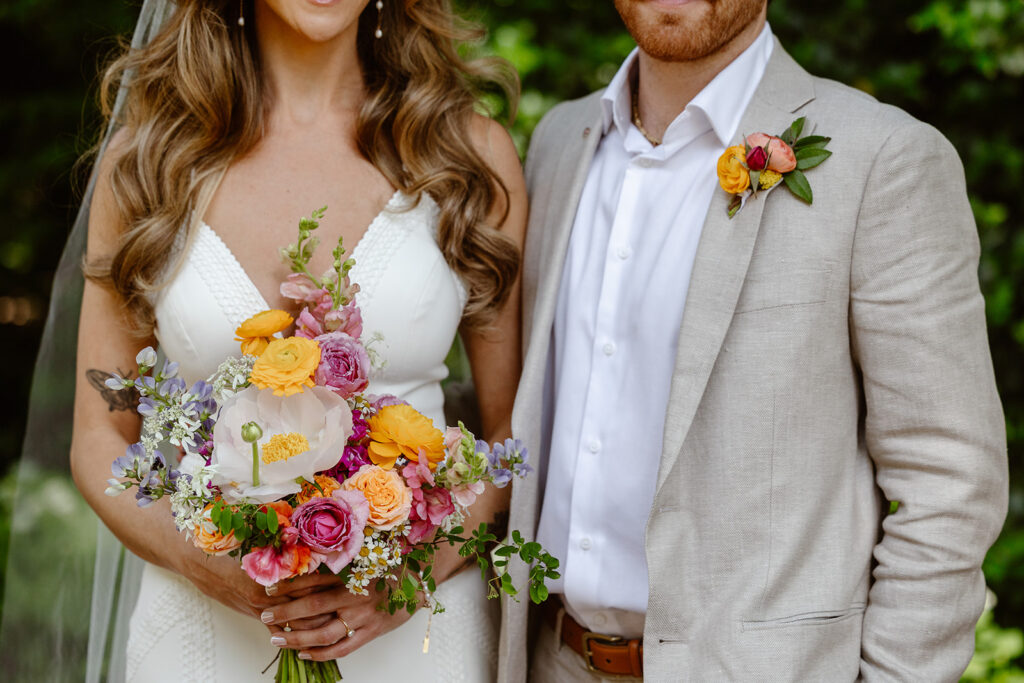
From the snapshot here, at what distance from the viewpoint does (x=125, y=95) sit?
2480mm

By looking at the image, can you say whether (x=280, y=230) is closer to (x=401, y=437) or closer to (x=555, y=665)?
(x=401, y=437)

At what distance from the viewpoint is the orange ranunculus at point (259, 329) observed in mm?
1747

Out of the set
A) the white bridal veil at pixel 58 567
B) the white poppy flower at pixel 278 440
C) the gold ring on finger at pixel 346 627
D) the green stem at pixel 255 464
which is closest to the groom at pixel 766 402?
the gold ring on finger at pixel 346 627

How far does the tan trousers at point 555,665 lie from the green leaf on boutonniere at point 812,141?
3.81 ft

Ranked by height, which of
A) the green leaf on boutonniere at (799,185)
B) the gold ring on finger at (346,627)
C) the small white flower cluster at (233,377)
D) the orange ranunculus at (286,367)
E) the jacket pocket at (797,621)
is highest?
the green leaf on boutonniere at (799,185)

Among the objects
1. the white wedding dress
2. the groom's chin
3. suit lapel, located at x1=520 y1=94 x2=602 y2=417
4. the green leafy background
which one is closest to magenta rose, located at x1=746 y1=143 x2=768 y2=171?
the groom's chin

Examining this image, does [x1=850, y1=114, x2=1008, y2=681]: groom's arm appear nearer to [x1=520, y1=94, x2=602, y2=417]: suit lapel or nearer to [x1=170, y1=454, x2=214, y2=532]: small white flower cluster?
[x1=520, y1=94, x2=602, y2=417]: suit lapel

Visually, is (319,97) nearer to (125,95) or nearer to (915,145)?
(125,95)

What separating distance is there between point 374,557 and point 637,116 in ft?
3.90

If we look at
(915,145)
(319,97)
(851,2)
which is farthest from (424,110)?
(851,2)

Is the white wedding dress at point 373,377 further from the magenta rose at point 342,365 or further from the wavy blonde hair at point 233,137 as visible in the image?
the magenta rose at point 342,365

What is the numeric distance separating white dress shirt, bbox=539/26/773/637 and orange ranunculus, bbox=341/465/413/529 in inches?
22.4

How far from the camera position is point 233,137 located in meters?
2.40

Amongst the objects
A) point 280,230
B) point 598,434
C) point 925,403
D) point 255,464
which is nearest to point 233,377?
point 255,464
